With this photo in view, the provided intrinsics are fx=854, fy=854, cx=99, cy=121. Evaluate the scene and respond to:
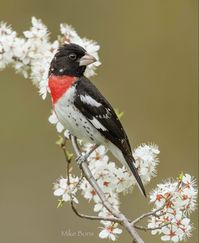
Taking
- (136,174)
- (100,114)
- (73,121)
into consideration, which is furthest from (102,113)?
(136,174)

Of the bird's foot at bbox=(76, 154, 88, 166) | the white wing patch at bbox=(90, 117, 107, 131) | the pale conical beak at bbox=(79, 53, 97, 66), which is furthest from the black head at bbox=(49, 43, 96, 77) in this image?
the bird's foot at bbox=(76, 154, 88, 166)

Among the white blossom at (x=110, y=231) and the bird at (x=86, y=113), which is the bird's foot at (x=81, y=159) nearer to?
the bird at (x=86, y=113)

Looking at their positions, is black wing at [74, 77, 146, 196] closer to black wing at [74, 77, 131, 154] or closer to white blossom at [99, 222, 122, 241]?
black wing at [74, 77, 131, 154]

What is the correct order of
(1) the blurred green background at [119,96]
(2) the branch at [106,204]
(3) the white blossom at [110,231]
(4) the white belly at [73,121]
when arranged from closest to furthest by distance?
1. (2) the branch at [106,204]
2. (3) the white blossom at [110,231]
3. (4) the white belly at [73,121]
4. (1) the blurred green background at [119,96]

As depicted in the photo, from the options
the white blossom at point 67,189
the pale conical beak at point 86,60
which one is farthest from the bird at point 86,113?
the white blossom at point 67,189

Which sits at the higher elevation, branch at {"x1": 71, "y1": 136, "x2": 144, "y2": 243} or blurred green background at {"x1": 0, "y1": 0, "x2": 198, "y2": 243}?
blurred green background at {"x1": 0, "y1": 0, "x2": 198, "y2": 243}

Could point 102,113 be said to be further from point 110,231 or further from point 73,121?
point 110,231
